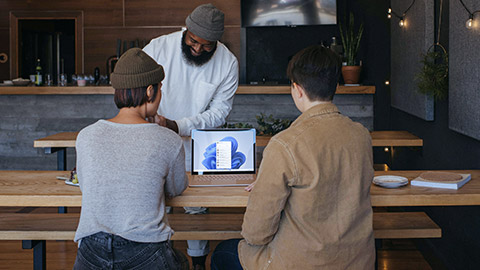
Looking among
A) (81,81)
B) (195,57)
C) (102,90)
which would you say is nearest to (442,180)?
(195,57)

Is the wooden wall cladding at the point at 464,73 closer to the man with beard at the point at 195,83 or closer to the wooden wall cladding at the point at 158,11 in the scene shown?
the man with beard at the point at 195,83

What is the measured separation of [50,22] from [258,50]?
3.03 m

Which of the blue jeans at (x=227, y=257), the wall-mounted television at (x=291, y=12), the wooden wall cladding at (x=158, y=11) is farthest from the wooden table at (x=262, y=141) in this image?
the wooden wall cladding at (x=158, y=11)

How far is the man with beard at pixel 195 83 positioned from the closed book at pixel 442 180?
1.19 meters

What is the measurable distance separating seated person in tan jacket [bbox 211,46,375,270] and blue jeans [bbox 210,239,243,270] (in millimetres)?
347

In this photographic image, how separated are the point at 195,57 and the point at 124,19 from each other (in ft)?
14.2

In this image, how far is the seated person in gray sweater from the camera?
1.77 metres

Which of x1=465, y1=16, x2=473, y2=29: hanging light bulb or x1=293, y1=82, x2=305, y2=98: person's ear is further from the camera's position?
x1=465, y1=16, x2=473, y2=29: hanging light bulb

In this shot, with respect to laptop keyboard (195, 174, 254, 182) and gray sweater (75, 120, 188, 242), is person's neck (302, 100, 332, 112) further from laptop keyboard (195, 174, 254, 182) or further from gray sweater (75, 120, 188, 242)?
laptop keyboard (195, 174, 254, 182)

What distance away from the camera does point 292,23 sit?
22.2 ft

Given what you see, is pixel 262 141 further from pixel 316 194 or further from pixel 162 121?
pixel 316 194

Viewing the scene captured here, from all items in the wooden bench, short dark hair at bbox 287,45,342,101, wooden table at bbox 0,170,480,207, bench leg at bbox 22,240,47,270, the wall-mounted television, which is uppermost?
the wall-mounted television

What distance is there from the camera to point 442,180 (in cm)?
232

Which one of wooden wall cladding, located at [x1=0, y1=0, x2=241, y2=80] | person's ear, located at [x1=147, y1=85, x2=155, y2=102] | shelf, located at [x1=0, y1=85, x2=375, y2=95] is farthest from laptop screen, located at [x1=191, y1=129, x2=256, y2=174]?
wooden wall cladding, located at [x1=0, y1=0, x2=241, y2=80]
